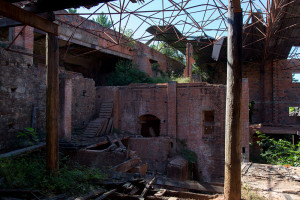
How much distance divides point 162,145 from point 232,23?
9361 millimetres

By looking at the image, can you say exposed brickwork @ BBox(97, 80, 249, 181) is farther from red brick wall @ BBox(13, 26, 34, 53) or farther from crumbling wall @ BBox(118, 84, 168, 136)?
red brick wall @ BBox(13, 26, 34, 53)

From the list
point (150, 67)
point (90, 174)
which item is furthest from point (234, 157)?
point (150, 67)

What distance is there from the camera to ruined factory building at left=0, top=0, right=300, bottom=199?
5.75 m

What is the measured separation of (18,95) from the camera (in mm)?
9828

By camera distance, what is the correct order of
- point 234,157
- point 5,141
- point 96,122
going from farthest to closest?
point 96,122 < point 5,141 < point 234,157

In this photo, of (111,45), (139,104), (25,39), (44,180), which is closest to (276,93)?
(139,104)

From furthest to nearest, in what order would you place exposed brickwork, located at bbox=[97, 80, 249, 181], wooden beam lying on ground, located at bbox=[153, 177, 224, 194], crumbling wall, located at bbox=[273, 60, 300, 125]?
crumbling wall, located at bbox=[273, 60, 300, 125], exposed brickwork, located at bbox=[97, 80, 249, 181], wooden beam lying on ground, located at bbox=[153, 177, 224, 194]

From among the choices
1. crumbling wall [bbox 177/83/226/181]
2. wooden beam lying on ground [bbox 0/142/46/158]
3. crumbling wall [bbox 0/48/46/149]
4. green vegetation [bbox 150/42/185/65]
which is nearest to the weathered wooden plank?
wooden beam lying on ground [bbox 0/142/46/158]

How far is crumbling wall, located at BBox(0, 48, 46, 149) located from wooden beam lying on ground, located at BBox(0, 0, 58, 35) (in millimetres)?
4239

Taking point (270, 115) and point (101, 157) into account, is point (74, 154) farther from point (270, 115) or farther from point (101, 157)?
point (270, 115)

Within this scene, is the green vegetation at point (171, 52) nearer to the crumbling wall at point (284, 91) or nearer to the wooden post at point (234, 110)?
the crumbling wall at point (284, 91)

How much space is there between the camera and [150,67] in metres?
20.3

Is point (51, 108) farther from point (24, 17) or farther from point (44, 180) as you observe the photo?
point (24, 17)

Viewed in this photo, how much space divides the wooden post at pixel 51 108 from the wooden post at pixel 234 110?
413 cm
